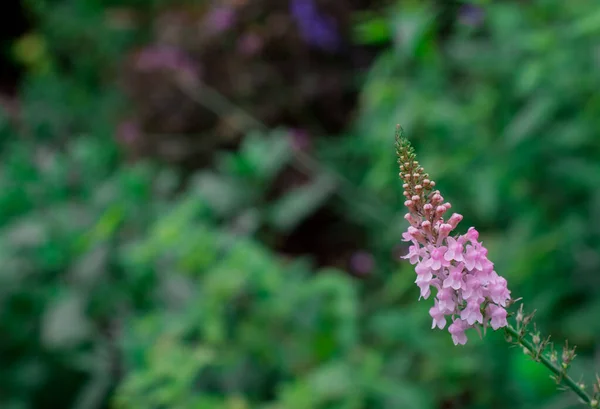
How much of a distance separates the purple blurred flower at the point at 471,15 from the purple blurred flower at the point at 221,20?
1779mm

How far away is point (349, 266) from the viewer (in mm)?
3766

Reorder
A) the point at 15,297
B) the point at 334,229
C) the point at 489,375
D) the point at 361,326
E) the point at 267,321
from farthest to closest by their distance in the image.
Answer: the point at 334,229 < the point at 15,297 < the point at 361,326 < the point at 267,321 < the point at 489,375

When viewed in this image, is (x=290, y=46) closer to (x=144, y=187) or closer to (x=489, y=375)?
(x=144, y=187)

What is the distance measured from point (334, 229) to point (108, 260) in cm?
167

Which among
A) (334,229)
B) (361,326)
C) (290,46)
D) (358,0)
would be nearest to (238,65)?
(290,46)

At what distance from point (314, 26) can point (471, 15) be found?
1.52 meters

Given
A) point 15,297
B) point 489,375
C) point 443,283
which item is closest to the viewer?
point 443,283

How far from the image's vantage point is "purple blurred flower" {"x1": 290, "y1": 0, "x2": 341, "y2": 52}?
4.11m

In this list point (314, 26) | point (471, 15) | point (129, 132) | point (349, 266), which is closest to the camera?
point (471, 15)

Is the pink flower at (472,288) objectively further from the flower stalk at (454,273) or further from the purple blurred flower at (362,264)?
the purple blurred flower at (362,264)

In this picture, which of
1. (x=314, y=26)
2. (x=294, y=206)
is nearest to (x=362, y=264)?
(x=294, y=206)

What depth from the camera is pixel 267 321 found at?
8.63 ft

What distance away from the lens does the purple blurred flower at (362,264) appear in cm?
342

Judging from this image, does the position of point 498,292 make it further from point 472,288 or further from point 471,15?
point 471,15
